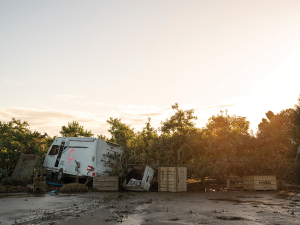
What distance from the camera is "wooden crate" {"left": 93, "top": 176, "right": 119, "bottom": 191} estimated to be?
48.6ft

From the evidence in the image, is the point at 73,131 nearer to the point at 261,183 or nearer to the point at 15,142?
the point at 15,142

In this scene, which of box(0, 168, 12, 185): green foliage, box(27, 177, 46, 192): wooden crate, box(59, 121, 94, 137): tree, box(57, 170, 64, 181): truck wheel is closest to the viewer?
box(27, 177, 46, 192): wooden crate

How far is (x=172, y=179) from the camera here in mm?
14922

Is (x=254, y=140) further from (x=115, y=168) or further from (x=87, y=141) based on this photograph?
(x=87, y=141)

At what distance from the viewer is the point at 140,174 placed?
1639 cm

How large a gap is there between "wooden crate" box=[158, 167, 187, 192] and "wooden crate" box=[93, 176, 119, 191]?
7.92 feet

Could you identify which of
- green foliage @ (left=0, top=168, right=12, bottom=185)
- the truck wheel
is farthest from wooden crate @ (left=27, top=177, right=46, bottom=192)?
green foliage @ (left=0, top=168, right=12, bottom=185)

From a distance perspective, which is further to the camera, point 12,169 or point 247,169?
point 12,169

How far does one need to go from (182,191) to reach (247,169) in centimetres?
417

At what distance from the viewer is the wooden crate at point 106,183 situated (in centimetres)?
1483

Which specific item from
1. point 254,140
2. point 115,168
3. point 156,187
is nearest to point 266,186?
point 254,140

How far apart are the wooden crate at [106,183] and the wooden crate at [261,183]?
7.57 meters

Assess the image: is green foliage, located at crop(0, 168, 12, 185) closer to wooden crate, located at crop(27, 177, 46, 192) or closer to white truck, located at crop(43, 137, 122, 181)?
white truck, located at crop(43, 137, 122, 181)

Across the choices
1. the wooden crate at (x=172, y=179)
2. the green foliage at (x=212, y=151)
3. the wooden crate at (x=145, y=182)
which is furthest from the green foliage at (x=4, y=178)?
the wooden crate at (x=172, y=179)
